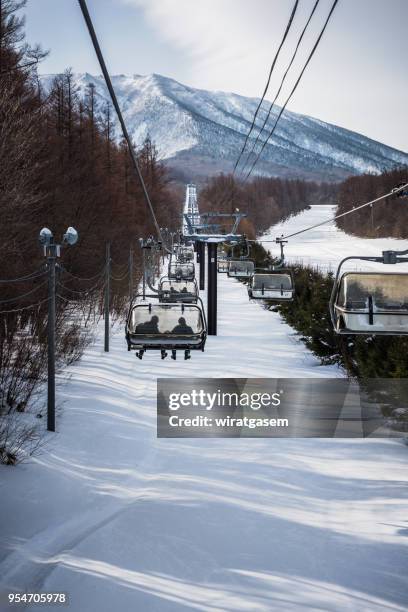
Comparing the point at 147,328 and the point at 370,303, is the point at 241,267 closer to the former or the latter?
the point at 147,328

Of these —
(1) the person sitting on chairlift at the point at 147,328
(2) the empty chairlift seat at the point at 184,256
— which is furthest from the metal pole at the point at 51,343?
(2) the empty chairlift seat at the point at 184,256

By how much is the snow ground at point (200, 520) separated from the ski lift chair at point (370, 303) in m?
2.54

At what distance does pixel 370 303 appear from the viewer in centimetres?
680

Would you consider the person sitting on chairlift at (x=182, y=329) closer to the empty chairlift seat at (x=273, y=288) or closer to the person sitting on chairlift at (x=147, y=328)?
the person sitting on chairlift at (x=147, y=328)

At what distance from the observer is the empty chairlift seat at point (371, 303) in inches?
265

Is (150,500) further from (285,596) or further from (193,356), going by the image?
(193,356)

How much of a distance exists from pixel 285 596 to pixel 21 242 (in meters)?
11.6

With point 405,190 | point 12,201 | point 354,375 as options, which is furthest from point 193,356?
point 405,190

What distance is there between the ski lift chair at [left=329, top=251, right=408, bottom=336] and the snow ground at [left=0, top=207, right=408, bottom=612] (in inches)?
99.9

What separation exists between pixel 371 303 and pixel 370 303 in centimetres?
1

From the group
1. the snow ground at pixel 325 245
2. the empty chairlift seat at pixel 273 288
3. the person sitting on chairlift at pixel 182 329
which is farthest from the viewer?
the snow ground at pixel 325 245

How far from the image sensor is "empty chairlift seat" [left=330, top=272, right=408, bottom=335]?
673cm

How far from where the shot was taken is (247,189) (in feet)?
448

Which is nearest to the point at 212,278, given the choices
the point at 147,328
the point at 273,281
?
the point at 273,281
